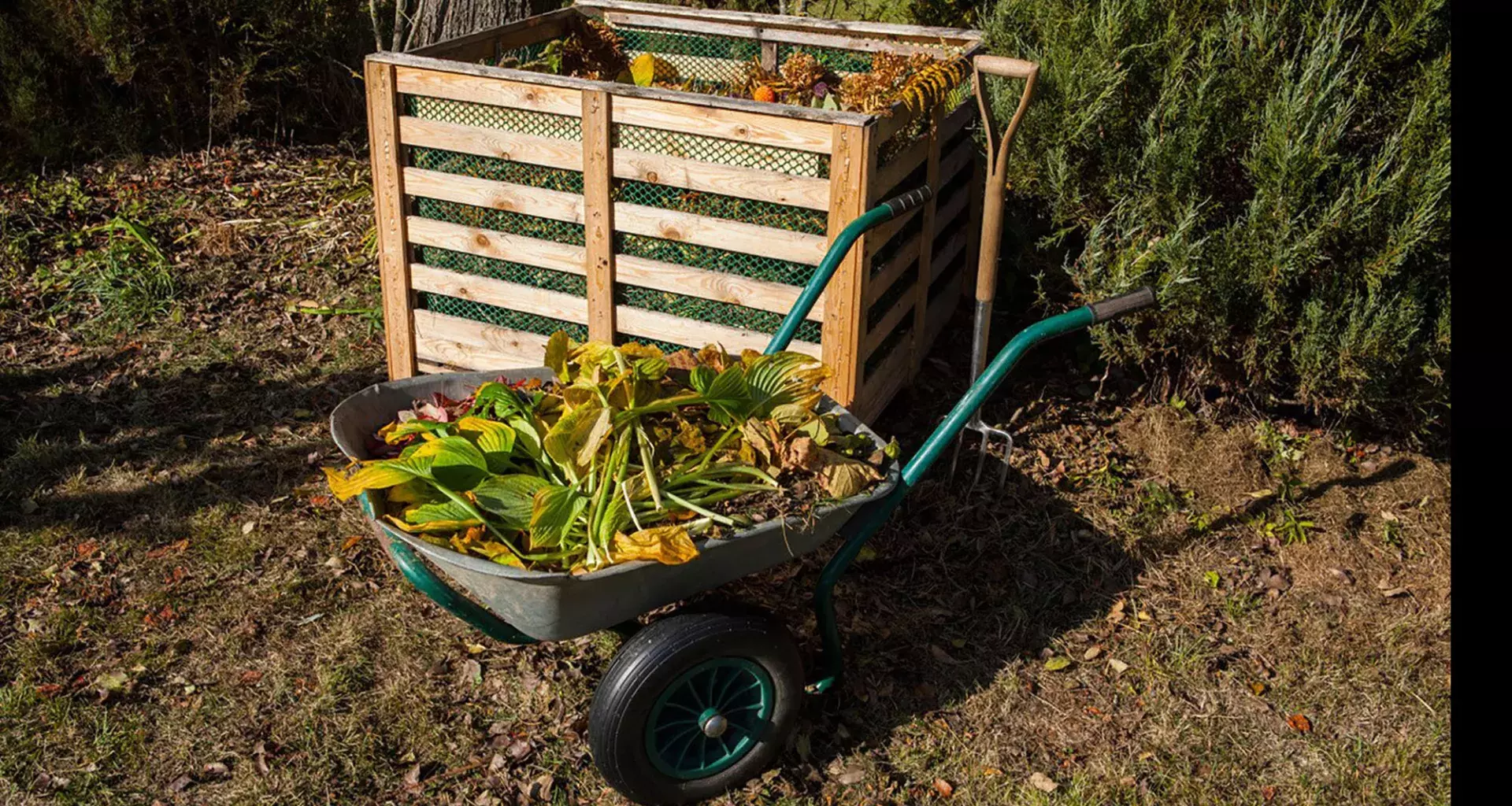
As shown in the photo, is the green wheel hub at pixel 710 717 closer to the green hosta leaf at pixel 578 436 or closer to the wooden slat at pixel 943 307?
the green hosta leaf at pixel 578 436

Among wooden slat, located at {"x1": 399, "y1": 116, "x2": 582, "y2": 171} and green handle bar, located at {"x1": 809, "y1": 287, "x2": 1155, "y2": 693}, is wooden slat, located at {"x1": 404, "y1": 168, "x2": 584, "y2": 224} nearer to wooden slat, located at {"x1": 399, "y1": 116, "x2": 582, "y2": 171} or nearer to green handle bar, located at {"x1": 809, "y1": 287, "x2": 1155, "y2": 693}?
wooden slat, located at {"x1": 399, "y1": 116, "x2": 582, "y2": 171}

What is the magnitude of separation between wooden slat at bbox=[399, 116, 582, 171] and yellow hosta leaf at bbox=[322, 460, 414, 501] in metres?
1.68

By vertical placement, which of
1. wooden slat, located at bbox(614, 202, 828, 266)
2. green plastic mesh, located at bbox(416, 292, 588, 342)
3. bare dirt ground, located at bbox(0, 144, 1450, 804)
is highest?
wooden slat, located at bbox(614, 202, 828, 266)

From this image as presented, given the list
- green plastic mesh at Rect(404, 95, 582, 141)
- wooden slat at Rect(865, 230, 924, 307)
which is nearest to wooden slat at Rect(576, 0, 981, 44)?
wooden slat at Rect(865, 230, 924, 307)

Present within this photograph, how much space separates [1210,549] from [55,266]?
5.18 metres

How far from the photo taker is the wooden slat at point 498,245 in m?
4.27

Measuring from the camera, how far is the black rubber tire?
275cm

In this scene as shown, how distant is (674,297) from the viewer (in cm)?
422

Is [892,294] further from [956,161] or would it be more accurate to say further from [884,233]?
[956,161]

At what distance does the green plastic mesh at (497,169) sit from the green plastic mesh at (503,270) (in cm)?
30

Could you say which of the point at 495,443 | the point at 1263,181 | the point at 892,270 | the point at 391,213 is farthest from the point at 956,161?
the point at 495,443

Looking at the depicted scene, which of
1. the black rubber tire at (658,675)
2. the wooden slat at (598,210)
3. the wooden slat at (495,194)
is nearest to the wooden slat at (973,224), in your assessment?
the wooden slat at (598,210)

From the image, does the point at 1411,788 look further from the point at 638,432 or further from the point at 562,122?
the point at 562,122

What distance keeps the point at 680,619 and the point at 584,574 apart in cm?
36
